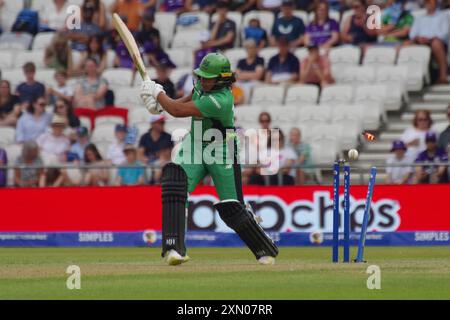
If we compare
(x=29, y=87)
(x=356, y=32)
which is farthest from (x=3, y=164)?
(x=356, y=32)

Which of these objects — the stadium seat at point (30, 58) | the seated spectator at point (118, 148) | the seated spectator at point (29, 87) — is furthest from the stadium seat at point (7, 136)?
the stadium seat at point (30, 58)

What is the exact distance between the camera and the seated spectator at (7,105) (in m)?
25.3

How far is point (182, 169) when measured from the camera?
13906 millimetres

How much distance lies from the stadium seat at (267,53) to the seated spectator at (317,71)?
1037mm

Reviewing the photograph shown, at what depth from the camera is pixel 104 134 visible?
2431 cm

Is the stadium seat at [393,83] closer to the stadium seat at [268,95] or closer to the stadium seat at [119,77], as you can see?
the stadium seat at [268,95]

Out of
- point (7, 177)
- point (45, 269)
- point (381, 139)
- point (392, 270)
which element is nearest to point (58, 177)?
point (7, 177)

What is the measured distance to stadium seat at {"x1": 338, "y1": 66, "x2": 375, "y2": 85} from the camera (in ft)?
78.3

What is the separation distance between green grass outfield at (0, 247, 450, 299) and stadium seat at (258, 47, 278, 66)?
8.09 meters

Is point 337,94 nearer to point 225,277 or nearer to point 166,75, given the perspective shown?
point 166,75

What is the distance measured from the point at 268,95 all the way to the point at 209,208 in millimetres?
3369

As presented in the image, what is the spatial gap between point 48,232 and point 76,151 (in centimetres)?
190

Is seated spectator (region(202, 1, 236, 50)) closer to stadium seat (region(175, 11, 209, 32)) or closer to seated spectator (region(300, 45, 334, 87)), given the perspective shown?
stadium seat (region(175, 11, 209, 32))
